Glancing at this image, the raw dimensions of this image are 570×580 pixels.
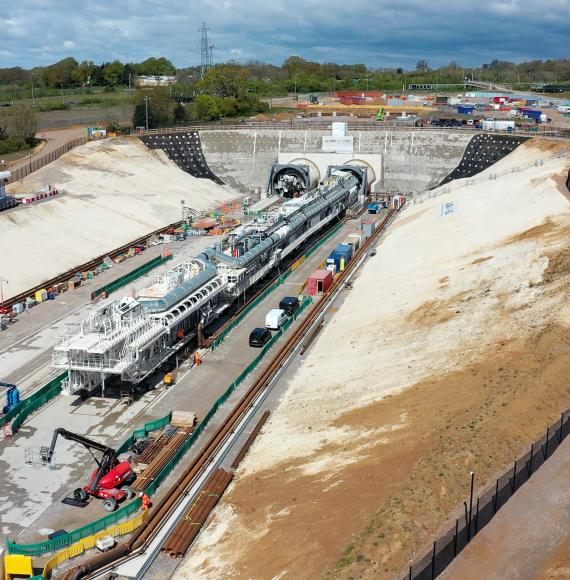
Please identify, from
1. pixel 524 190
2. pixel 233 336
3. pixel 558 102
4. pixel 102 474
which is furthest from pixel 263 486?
pixel 558 102

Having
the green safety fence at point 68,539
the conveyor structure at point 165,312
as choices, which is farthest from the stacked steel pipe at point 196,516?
the conveyor structure at point 165,312

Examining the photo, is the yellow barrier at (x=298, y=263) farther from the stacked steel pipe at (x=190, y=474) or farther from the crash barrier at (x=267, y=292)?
the stacked steel pipe at (x=190, y=474)

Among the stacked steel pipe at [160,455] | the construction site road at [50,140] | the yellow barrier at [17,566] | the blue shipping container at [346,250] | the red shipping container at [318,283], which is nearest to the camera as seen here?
the yellow barrier at [17,566]

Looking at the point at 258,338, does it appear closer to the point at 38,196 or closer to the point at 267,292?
the point at 267,292

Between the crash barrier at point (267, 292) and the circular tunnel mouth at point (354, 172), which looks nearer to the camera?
the crash barrier at point (267, 292)

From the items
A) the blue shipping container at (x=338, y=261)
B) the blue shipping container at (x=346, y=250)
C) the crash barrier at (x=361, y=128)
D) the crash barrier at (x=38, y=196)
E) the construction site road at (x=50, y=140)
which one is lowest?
the blue shipping container at (x=338, y=261)

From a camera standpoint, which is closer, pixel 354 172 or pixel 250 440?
pixel 250 440

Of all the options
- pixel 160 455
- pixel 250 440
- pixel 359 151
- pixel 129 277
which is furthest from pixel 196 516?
pixel 359 151

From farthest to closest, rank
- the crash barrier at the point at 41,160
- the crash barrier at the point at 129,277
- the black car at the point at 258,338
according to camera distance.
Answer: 1. the crash barrier at the point at 41,160
2. the crash barrier at the point at 129,277
3. the black car at the point at 258,338
